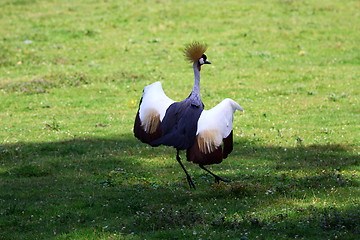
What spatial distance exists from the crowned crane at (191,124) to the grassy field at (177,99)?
1085 mm

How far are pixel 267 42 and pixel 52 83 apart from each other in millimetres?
14392

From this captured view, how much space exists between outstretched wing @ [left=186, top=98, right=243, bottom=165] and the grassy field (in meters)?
1.00

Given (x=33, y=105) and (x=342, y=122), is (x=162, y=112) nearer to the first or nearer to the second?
(x=342, y=122)

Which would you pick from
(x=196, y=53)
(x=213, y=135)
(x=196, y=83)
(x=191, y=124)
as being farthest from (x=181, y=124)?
(x=196, y=53)

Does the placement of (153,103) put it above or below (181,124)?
above

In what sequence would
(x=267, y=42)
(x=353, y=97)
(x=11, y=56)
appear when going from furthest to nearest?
(x=267, y=42)
(x=11, y=56)
(x=353, y=97)

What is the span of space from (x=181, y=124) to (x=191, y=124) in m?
0.25

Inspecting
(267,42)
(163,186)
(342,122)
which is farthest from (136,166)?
(267,42)

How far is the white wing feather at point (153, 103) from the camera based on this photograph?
509 inches

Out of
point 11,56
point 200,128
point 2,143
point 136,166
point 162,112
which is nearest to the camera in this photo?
point 200,128

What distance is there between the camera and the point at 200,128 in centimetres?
1183

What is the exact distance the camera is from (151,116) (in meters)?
12.9

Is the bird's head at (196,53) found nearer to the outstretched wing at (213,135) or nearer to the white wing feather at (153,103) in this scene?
the white wing feather at (153,103)

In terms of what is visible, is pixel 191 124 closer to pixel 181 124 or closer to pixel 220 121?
pixel 181 124
